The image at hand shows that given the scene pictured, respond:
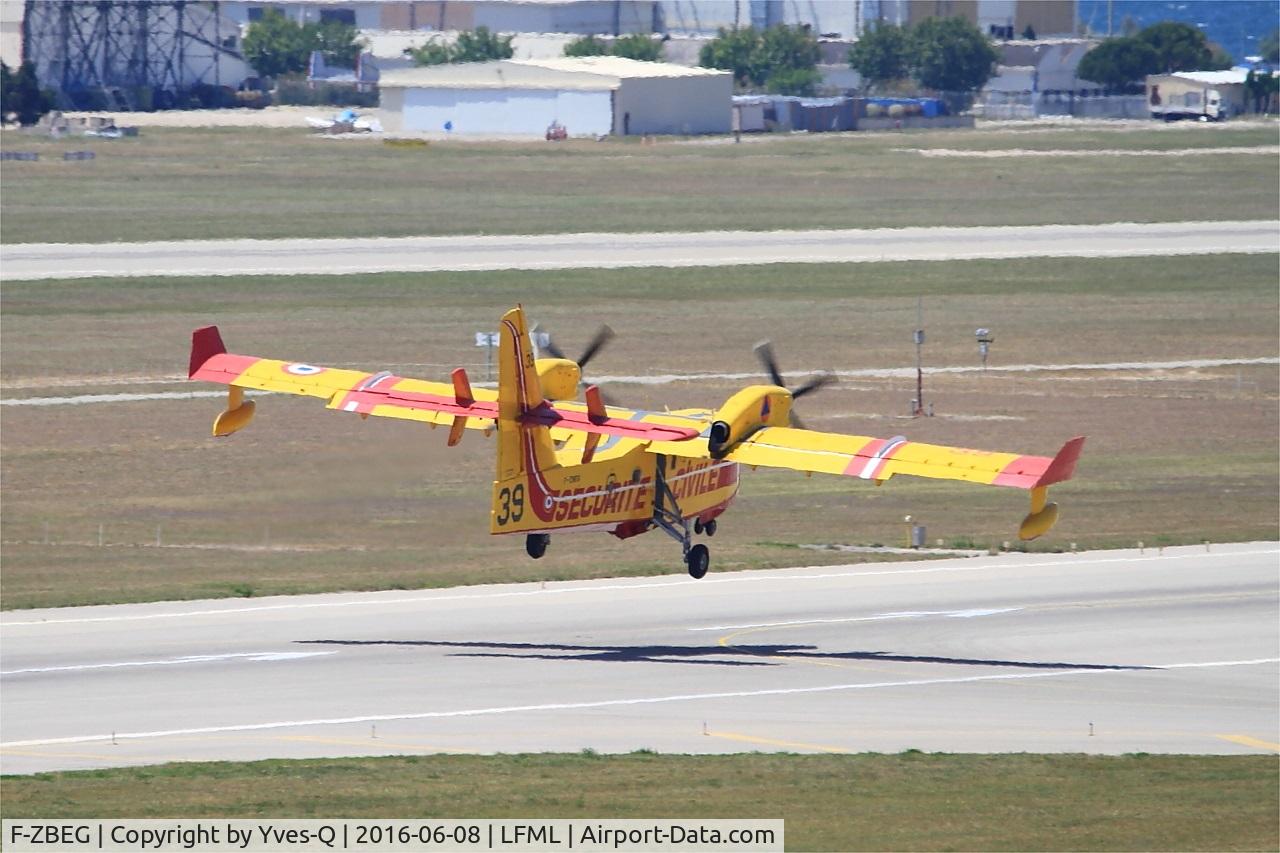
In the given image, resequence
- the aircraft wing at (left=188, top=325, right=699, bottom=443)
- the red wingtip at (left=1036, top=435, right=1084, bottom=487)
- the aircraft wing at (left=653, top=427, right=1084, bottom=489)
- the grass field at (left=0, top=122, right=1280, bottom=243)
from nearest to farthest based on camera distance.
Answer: the red wingtip at (left=1036, top=435, right=1084, bottom=487) < the aircraft wing at (left=653, top=427, right=1084, bottom=489) < the aircraft wing at (left=188, top=325, right=699, bottom=443) < the grass field at (left=0, top=122, right=1280, bottom=243)

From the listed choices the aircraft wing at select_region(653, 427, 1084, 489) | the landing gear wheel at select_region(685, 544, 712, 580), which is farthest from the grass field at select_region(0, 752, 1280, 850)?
the landing gear wheel at select_region(685, 544, 712, 580)

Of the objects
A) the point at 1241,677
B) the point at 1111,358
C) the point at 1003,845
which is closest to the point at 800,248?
the point at 1111,358

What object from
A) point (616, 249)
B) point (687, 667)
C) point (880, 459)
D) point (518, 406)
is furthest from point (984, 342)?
point (518, 406)

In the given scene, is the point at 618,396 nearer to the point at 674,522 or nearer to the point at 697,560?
the point at 697,560

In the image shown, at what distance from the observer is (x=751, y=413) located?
151ft

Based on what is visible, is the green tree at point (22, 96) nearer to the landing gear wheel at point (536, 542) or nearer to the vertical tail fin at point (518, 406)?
the landing gear wheel at point (536, 542)

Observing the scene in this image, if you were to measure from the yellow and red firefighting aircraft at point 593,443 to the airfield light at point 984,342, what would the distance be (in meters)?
42.2

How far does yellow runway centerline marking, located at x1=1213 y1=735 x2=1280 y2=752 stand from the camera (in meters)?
44.3

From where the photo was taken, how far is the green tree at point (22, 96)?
196m

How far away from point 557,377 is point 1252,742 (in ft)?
57.0

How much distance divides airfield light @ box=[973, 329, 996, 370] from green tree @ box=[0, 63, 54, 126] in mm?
124179

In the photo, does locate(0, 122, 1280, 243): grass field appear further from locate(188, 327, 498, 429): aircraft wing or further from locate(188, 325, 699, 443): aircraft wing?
locate(188, 325, 699, 443): aircraft wing

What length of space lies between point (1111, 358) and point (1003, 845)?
213 ft

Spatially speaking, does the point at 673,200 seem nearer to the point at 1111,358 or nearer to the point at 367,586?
the point at 1111,358
